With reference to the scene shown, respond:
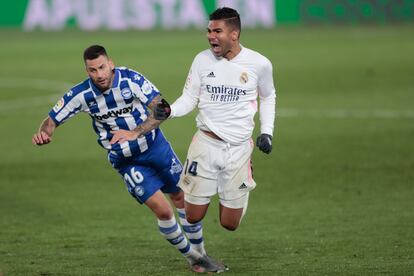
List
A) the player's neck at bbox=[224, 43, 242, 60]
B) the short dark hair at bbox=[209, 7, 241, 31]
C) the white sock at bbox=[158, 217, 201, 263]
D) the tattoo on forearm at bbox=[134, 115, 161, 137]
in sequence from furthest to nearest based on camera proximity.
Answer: the white sock at bbox=[158, 217, 201, 263] → the player's neck at bbox=[224, 43, 242, 60] → the short dark hair at bbox=[209, 7, 241, 31] → the tattoo on forearm at bbox=[134, 115, 161, 137]

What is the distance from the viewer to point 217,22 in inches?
400

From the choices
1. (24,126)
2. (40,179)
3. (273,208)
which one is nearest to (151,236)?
(273,208)

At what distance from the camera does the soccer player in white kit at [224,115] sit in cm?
1025

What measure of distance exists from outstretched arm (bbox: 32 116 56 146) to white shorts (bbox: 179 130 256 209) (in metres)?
1.42

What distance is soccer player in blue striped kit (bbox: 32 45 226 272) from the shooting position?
1028 cm

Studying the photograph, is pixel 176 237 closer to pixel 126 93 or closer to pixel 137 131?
pixel 137 131

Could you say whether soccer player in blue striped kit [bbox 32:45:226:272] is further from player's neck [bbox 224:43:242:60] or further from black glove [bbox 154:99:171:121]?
player's neck [bbox 224:43:242:60]

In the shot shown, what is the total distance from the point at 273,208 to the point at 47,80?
60.7ft

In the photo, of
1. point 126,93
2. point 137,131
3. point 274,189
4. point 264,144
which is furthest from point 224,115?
point 274,189

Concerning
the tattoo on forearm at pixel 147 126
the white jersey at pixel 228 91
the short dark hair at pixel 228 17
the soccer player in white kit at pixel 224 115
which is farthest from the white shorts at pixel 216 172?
the short dark hair at pixel 228 17

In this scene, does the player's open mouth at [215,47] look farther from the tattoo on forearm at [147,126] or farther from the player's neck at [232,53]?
the tattoo on forearm at [147,126]

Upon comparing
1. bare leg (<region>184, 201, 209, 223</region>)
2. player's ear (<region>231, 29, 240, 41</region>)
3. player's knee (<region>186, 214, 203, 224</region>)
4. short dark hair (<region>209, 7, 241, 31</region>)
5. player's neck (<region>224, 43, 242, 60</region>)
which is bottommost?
player's knee (<region>186, 214, 203, 224</region>)

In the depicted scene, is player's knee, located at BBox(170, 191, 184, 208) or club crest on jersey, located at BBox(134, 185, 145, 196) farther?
player's knee, located at BBox(170, 191, 184, 208)

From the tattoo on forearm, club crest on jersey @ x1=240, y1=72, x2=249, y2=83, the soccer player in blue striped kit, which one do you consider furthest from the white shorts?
club crest on jersey @ x1=240, y1=72, x2=249, y2=83
